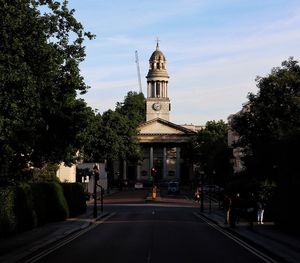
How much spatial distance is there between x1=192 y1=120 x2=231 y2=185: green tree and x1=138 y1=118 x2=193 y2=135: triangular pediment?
9.54m

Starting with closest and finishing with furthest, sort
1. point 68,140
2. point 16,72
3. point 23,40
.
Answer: point 16,72 < point 23,40 < point 68,140

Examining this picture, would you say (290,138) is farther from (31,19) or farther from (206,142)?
(206,142)

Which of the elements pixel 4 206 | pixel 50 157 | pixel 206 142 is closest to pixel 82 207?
pixel 50 157

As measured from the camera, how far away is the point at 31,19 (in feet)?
73.1

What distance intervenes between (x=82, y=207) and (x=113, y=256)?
27.9m

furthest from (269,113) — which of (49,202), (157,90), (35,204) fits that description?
(157,90)

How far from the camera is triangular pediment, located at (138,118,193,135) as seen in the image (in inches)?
5955

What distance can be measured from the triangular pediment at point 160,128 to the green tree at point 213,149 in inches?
376

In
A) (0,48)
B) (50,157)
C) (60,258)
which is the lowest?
(60,258)

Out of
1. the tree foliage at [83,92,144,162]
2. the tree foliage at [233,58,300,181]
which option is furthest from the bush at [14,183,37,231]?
the tree foliage at [83,92,144,162]

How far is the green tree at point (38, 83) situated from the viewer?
20.6 m

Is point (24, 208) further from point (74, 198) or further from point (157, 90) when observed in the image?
point (157, 90)

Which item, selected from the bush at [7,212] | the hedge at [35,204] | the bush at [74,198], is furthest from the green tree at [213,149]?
the bush at [7,212]

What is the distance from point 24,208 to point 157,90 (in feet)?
439
